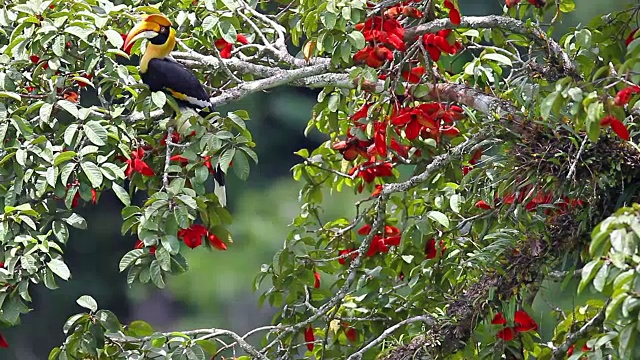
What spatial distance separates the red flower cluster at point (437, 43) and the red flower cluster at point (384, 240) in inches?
20.4

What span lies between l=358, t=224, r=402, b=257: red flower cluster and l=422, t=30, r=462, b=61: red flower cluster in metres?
0.52

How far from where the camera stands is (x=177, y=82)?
2.36 meters

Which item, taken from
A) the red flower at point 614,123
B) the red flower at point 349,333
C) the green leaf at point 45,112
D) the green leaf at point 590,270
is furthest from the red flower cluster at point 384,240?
the green leaf at point 590,270

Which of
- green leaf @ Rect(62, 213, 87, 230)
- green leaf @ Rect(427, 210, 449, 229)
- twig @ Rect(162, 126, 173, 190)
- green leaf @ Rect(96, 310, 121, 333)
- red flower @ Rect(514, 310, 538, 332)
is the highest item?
twig @ Rect(162, 126, 173, 190)

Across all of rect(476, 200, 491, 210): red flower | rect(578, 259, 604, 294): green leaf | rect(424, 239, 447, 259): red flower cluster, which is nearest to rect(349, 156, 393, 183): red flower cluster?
rect(424, 239, 447, 259): red flower cluster

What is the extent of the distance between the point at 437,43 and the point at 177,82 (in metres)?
0.64

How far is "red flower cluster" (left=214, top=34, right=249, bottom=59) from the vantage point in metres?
2.39

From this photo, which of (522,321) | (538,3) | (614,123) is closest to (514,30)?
(538,3)

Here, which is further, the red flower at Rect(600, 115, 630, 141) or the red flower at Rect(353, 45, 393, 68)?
the red flower at Rect(353, 45, 393, 68)

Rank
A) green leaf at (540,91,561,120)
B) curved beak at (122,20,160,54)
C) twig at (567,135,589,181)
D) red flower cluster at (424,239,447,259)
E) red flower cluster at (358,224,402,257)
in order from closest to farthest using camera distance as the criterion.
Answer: green leaf at (540,91,561,120), twig at (567,135,589,181), curved beak at (122,20,160,54), red flower cluster at (424,239,447,259), red flower cluster at (358,224,402,257)

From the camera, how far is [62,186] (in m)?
1.80

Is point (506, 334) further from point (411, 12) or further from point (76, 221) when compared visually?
point (76, 221)

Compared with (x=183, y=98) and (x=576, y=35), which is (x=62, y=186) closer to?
(x=183, y=98)

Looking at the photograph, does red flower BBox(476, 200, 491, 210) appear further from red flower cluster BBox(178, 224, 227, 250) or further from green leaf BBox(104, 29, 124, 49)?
green leaf BBox(104, 29, 124, 49)
